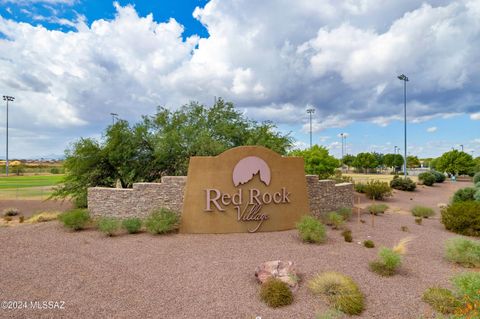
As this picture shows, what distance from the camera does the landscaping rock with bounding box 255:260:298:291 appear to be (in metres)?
7.12

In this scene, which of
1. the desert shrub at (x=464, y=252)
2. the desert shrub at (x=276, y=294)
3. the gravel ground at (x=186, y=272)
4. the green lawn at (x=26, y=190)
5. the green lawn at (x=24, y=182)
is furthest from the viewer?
the green lawn at (x=24, y=182)

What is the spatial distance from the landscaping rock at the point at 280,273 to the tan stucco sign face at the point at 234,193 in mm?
5026

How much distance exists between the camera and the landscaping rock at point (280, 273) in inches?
280

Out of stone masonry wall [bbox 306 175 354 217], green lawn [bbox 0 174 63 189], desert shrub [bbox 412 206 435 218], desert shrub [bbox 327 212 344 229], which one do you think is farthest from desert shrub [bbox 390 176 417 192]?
green lawn [bbox 0 174 63 189]

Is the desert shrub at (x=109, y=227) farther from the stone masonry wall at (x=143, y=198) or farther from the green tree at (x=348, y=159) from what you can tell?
the green tree at (x=348, y=159)

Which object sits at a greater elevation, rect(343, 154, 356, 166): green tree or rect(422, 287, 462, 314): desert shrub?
rect(343, 154, 356, 166): green tree

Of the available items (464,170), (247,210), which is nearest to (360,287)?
(247,210)

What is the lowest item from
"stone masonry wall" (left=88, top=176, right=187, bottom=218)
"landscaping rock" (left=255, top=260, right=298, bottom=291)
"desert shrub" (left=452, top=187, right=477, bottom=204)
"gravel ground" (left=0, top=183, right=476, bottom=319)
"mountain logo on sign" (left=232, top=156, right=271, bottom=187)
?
"gravel ground" (left=0, top=183, right=476, bottom=319)

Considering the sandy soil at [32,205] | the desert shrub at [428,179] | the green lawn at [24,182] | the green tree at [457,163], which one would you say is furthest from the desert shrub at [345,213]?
the green tree at [457,163]

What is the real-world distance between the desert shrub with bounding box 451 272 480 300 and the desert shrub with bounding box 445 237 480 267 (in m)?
2.59

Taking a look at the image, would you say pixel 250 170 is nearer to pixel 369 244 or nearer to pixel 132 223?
pixel 369 244

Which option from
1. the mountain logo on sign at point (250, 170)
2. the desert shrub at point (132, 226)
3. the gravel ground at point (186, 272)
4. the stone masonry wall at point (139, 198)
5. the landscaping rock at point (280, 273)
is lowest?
the gravel ground at point (186, 272)

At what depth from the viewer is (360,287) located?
716 cm

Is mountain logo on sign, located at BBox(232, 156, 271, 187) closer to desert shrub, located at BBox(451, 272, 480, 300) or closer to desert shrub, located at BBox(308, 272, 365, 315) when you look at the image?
desert shrub, located at BBox(308, 272, 365, 315)
